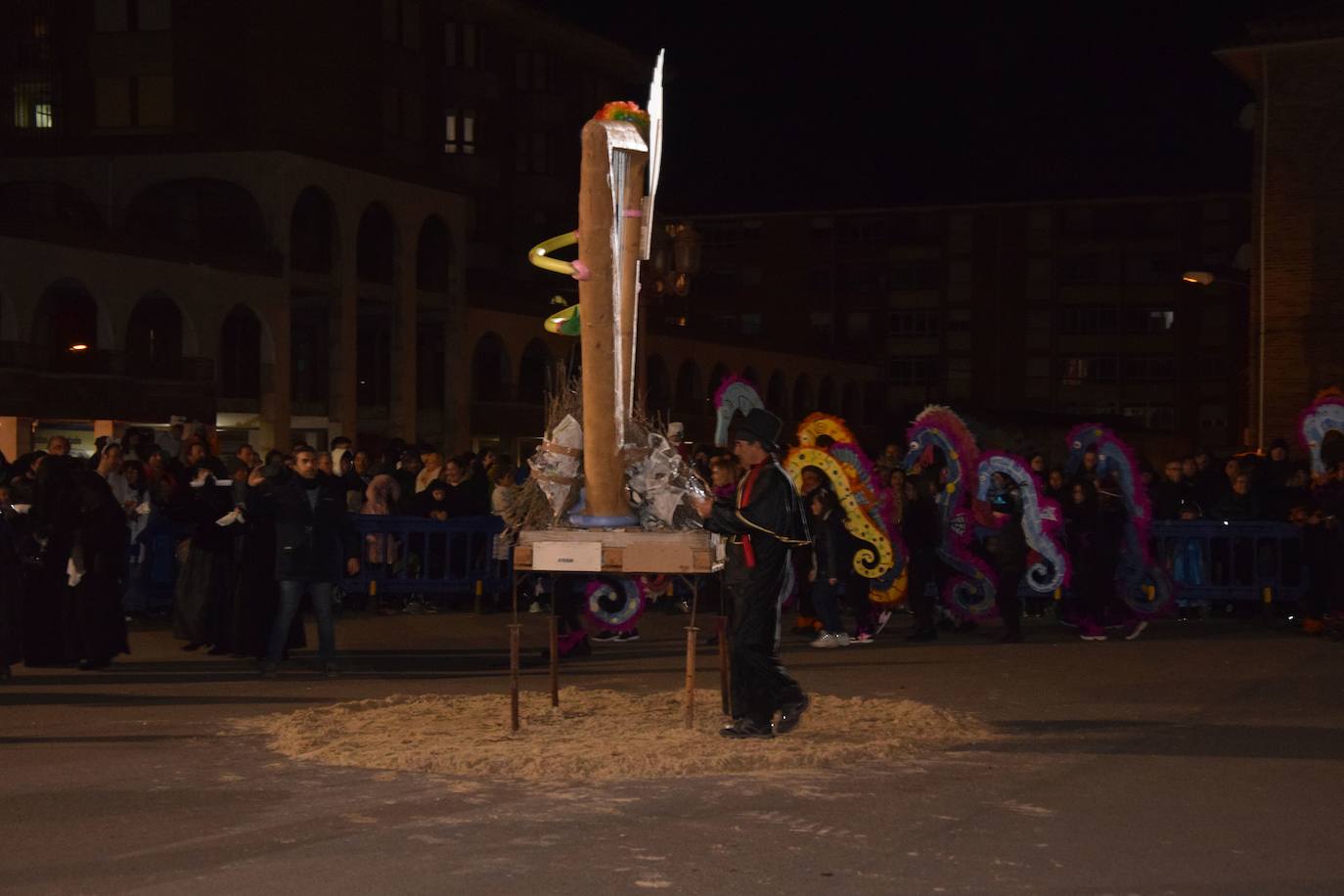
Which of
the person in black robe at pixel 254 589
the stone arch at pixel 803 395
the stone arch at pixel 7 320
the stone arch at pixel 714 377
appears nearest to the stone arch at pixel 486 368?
the stone arch at pixel 714 377

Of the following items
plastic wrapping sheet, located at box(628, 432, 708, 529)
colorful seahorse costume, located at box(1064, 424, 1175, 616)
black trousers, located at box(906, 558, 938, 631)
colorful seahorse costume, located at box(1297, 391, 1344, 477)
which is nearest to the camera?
plastic wrapping sheet, located at box(628, 432, 708, 529)

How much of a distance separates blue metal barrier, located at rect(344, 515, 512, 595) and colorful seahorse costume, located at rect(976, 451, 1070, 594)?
18.7 ft

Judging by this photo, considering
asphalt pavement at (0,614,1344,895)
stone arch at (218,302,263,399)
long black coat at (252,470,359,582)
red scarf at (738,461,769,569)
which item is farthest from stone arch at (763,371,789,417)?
red scarf at (738,461,769,569)

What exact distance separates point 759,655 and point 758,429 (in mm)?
1393

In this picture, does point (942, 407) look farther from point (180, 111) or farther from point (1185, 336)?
point (1185, 336)

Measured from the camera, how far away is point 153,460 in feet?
66.2

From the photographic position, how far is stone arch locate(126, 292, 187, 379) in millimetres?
46594

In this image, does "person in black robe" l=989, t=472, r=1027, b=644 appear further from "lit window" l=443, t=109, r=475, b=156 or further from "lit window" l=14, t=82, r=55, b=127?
"lit window" l=443, t=109, r=475, b=156

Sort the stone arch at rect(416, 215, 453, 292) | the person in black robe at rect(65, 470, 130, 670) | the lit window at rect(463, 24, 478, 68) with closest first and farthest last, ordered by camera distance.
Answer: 1. the person in black robe at rect(65, 470, 130, 670)
2. the stone arch at rect(416, 215, 453, 292)
3. the lit window at rect(463, 24, 478, 68)

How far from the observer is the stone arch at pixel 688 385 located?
204ft

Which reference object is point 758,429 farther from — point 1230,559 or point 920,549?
point 1230,559

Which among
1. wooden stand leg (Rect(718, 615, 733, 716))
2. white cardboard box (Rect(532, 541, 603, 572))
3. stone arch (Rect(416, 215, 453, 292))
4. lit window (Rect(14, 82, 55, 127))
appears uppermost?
lit window (Rect(14, 82, 55, 127))

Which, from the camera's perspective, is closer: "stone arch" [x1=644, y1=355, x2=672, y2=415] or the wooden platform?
the wooden platform

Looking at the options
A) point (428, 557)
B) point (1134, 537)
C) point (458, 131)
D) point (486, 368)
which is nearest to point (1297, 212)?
point (1134, 537)
